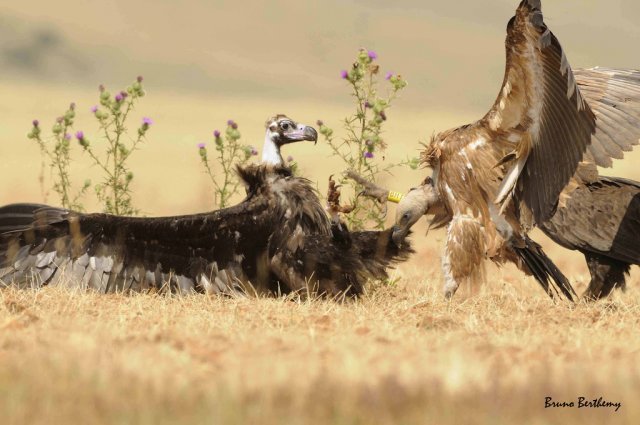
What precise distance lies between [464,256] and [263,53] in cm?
7079

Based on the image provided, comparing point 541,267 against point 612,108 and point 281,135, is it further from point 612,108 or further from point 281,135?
point 281,135

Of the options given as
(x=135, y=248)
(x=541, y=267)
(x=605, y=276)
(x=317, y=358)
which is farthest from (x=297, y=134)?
(x=317, y=358)

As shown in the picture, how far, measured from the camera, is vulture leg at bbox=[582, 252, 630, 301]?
25.5 feet

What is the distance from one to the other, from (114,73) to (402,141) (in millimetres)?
37769

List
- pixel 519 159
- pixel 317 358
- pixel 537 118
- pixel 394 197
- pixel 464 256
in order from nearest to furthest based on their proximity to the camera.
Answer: pixel 317 358, pixel 537 118, pixel 519 159, pixel 464 256, pixel 394 197

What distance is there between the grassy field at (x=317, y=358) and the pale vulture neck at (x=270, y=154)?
110 cm

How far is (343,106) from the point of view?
60125 millimetres

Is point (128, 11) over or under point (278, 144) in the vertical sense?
over

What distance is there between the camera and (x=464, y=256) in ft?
23.3

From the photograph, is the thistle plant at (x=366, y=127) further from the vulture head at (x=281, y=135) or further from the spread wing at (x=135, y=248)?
A: the spread wing at (x=135, y=248)

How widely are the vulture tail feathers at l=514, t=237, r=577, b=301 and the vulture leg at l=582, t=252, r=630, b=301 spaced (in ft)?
2.12

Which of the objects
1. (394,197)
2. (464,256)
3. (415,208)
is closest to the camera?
(464,256)

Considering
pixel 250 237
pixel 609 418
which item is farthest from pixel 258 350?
pixel 250 237

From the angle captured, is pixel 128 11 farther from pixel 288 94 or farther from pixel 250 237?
pixel 250 237
